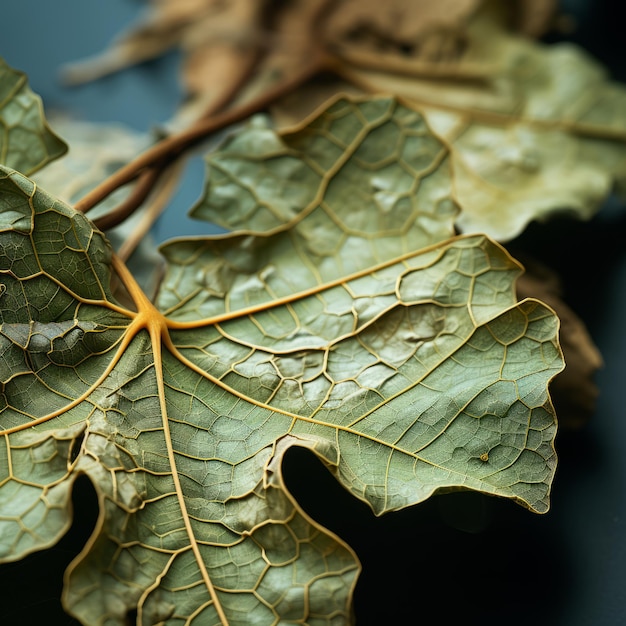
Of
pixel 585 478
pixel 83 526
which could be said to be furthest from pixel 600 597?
pixel 83 526

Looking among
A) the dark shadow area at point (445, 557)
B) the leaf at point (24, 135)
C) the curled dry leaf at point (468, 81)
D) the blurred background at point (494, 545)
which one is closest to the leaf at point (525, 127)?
the curled dry leaf at point (468, 81)

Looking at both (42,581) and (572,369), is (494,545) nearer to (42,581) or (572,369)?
(572,369)

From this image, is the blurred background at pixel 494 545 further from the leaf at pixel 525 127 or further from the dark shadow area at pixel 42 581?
the leaf at pixel 525 127

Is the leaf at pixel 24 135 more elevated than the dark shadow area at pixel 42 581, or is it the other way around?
the leaf at pixel 24 135

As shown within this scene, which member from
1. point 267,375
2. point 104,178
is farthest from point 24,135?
point 267,375

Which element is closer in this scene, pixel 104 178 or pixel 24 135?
pixel 24 135

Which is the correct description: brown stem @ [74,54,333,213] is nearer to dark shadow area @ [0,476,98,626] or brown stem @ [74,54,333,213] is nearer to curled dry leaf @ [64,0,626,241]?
curled dry leaf @ [64,0,626,241]

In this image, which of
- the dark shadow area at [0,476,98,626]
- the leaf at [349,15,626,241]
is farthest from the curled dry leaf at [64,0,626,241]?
the dark shadow area at [0,476,98,626]
